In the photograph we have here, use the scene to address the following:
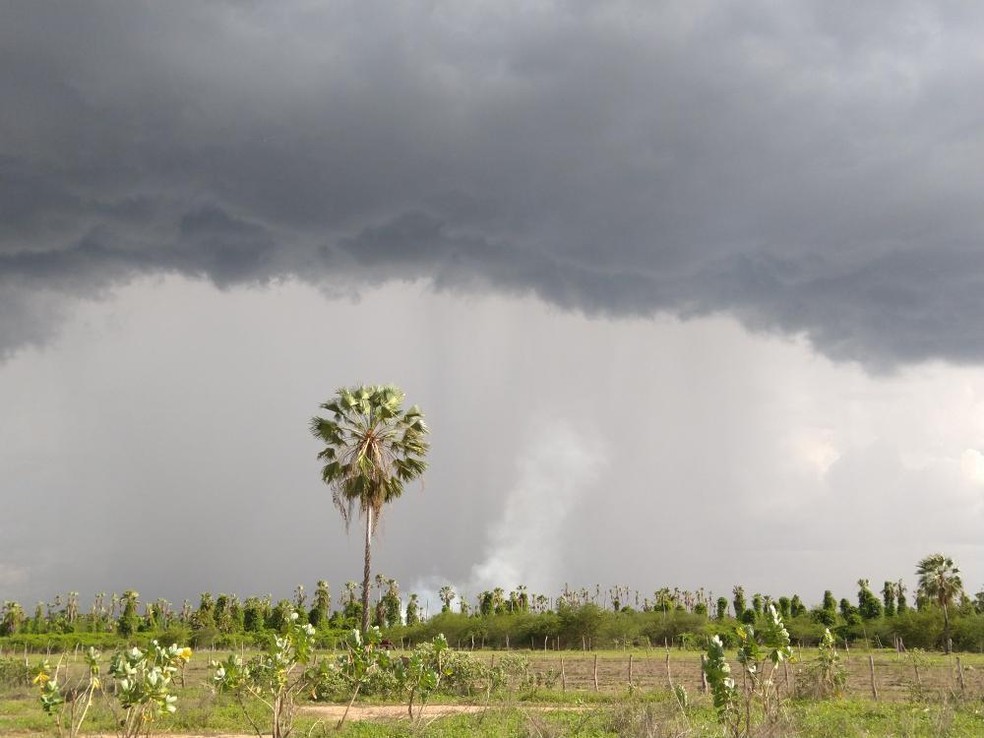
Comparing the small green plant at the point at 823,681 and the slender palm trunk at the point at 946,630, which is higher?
the small green plant at the point at 823,681

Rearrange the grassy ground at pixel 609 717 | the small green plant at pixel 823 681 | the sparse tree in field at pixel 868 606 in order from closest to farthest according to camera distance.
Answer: the grassy ground at pixel 609 717 → the small green plant at pixel 823 681 → the sparse tree in field at pixel 868 606

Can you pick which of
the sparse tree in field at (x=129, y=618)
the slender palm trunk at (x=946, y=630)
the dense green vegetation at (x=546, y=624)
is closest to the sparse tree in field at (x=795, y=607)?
the dense green vegetation at (x=546, y=624)

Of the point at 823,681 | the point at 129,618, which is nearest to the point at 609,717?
the point at 823,681

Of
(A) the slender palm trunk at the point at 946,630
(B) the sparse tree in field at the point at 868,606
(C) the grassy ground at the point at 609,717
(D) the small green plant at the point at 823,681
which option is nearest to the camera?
(C) the grassy ground at the point at 609,717

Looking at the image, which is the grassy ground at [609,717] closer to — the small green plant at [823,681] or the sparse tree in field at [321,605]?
the small green plant at [823,681]

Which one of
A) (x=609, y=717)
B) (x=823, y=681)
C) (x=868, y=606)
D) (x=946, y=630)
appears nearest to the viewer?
(x=609, y=717)

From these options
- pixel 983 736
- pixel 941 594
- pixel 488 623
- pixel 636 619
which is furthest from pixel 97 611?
pixel 983 736

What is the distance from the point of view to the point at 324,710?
87.4 feet

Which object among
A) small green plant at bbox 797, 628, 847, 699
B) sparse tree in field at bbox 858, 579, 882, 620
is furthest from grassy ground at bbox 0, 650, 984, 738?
sparse tree in field at bbox 858, 579, 882, 620

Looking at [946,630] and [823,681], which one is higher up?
[823,681]

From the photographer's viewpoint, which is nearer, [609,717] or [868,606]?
[609,717]

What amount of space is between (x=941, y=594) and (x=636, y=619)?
29.9m

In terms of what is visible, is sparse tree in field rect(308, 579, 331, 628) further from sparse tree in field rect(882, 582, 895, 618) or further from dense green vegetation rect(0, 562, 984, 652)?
sparse tree in field rect(882, 582, 895, 618)

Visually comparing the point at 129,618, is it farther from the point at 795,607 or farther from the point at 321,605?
the point at 795,607
